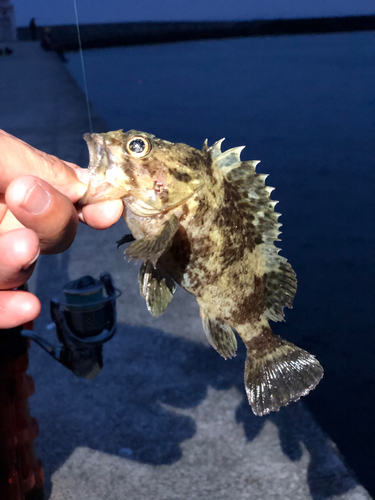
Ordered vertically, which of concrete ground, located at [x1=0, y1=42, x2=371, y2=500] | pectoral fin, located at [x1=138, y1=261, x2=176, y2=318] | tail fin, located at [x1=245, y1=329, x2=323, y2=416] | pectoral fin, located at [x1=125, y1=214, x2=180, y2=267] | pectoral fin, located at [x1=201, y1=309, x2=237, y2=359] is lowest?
concrete ground, located at [x1=0, y1=42, x2=371, y2=500]

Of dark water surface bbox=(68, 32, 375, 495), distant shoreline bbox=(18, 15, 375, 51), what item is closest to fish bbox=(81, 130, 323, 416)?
dark water surface bbox=(68, 32, 375, 495)

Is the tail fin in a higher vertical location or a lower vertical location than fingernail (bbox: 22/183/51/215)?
lower

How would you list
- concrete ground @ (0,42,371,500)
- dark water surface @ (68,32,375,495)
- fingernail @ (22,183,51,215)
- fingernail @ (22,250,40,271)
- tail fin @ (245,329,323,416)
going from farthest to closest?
1. dark water surface @ (68,32,375,495)
2. concrete ground @ (0,42,371,500)
3. tail fin @ (245,329,323,416)
4. fingernail @ (22,250,40,271)
5. fingernail @ (22,183,51,215)

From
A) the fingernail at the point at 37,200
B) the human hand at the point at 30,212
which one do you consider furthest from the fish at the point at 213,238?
the fingernail at the point at 37,200

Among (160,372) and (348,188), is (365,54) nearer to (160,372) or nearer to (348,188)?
(348,188)

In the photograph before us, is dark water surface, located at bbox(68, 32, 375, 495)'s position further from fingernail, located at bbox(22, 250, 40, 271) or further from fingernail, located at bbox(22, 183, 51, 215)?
fingernail, located at bbox(22, 183, 51, 215)

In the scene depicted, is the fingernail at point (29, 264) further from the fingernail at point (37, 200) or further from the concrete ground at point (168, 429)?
the concrete ground at point (168, 429)

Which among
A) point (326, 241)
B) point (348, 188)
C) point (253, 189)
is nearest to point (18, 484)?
point (253, 189)
